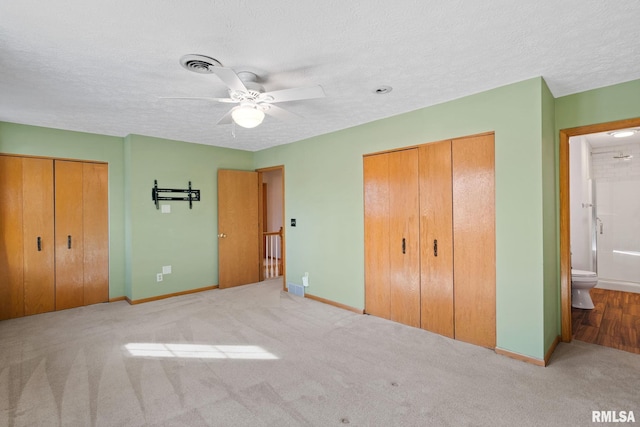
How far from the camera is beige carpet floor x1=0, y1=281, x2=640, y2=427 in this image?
2045 millimetres

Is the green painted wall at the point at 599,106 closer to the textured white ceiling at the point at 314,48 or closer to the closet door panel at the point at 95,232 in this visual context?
the textured white ceiling at the point at 314,48

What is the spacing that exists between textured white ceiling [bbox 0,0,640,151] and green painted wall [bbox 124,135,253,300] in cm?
137

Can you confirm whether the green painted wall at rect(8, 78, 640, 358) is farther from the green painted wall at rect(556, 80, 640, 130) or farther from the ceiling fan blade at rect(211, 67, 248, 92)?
the ceiling fan blade at rect(211, 67, 248, 92)

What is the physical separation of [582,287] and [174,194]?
5779mm

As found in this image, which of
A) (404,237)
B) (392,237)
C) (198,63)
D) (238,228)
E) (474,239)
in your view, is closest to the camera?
(198,63)

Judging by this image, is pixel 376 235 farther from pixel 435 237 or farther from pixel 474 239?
pixel 474 239

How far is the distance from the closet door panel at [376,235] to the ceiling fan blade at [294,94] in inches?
65.6

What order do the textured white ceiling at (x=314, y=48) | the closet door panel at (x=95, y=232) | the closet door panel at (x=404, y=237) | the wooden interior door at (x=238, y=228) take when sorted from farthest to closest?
1. the wooden interior door at (x=238, y=228)
2. the closet door panel at (x=95, y=232)
3. the closet door panel at (x=404, y=237)
4. the textured white ceiling at (x=314, y=48)

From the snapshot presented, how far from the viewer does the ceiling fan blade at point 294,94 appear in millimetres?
2220

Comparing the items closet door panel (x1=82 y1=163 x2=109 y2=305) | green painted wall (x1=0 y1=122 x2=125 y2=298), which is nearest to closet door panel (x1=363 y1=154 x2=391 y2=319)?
green painted wall (x1=0 y1=122 x2=125 y2=298)

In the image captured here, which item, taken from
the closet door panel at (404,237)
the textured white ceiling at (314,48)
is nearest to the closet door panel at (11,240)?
the textured white ceiling at (314,48)

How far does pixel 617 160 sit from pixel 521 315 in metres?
4.31

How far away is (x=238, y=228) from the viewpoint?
5465 millimetres

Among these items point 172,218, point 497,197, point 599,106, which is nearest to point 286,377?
point 497,197
